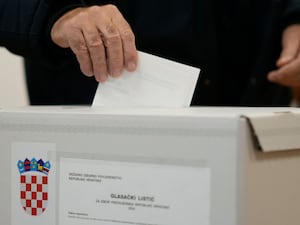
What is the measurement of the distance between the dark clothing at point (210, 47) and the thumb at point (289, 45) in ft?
0.11

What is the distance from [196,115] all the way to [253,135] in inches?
2.3

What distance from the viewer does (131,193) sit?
54cm

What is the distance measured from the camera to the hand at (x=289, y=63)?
87cm

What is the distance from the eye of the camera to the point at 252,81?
3.37ft

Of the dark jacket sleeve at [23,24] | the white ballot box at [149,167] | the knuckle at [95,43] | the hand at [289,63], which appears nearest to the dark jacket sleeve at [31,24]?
the dark jacket sleeve at [23,24]

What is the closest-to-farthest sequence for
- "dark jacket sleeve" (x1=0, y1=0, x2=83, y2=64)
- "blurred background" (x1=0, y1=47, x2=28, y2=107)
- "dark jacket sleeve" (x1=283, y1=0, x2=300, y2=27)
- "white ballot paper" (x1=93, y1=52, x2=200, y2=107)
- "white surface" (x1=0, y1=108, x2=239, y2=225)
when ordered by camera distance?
"white surface" (x1=0, y1=108, x2=239, y2=225) → "white ballot paper" (x1=93, y1=52, x2=200, y2=107) → "dark jacket sleeve" (x1=0, y1=0, x2=83, y2=64) → "dark jacket sleeve" (x1=283, y1=0, x2=300, y2=27) → "blurred background" (x1=0, y1=47, x2=28, y2=107)

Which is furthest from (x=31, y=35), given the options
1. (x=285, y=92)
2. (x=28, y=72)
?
(x=285, y=92)

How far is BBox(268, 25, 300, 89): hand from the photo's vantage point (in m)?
0.87

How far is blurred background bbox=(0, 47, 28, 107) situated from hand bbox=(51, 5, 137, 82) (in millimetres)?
890

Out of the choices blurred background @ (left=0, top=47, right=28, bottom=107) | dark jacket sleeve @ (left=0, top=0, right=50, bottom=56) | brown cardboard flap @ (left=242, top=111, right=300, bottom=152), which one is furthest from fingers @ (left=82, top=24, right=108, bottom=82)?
blurred background @ (left=0, top=47, right=28, bottom=107)

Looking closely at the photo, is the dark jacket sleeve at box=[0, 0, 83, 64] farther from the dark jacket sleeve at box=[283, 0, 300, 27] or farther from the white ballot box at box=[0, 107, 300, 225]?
the dark jacket sleeve at box=[283, 0, 300, 27]

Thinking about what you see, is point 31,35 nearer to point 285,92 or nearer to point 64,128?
point 64,128

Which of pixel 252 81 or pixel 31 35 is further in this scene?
pixel 252 81

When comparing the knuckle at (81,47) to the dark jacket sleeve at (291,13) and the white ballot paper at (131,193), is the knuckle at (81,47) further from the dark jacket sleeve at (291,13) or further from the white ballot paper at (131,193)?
the dark jacket sleeve at (291,13)
